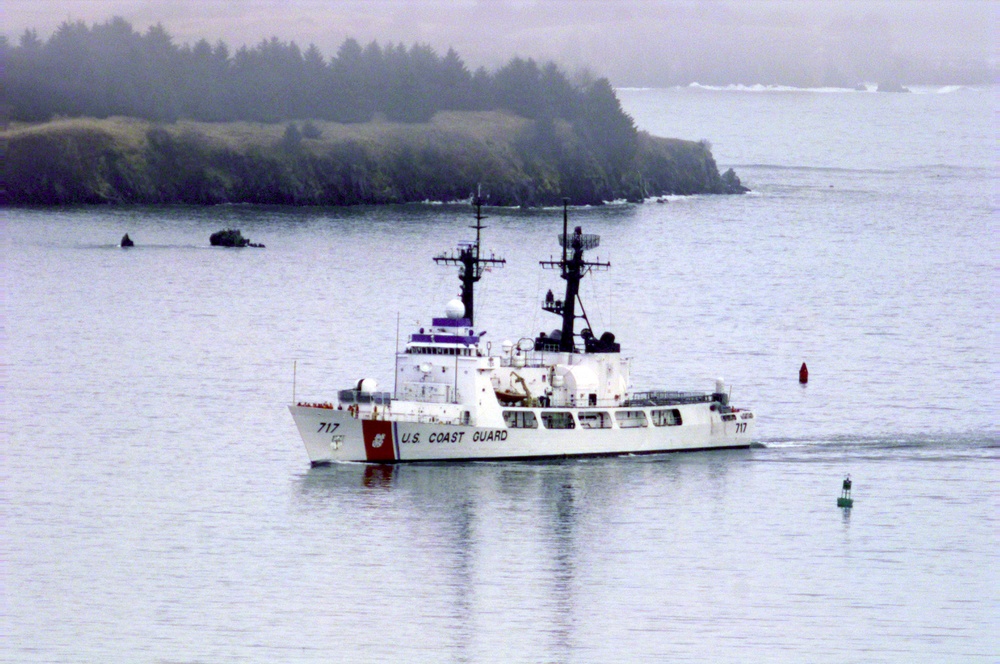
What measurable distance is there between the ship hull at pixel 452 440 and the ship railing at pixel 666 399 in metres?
0.83

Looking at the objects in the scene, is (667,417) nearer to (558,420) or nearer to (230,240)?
(558,420)

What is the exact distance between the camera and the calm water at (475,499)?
51.9 meters

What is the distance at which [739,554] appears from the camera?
61.2 m

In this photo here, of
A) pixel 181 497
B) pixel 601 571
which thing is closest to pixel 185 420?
pixel 181 497

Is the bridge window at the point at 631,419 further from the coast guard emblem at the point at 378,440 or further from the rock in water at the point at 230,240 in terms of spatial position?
the rock in water at the point at 230,240

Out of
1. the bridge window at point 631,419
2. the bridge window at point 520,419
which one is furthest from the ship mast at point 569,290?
the bridge window at point 520,419

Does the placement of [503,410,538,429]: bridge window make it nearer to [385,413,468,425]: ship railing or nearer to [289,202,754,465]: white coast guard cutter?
[289,202,754,465]: white coast guard cutter

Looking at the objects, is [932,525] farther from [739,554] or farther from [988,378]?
[988,378]

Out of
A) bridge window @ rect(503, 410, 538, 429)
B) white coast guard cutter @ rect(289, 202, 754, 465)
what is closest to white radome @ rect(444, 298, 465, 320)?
white coast guard cutter @ rect(289, 202, 754, 465)

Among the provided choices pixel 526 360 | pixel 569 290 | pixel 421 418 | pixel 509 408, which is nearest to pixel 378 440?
pixel 421 418

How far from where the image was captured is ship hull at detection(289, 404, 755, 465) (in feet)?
233

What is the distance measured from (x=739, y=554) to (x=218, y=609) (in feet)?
59.6

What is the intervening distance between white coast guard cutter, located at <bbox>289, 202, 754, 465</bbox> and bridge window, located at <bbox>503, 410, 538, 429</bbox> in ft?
0.13

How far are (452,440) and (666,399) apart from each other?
11.5 metres
